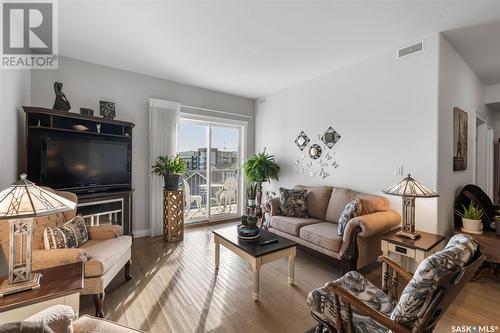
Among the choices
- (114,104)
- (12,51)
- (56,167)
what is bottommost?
(56,167)

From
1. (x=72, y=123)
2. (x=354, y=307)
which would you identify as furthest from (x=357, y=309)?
(x=72, y=123)

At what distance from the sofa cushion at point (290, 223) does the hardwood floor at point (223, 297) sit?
16.7 inches

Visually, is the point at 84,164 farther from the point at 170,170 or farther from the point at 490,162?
the point at 490,162

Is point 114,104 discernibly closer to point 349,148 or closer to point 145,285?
point 145,285

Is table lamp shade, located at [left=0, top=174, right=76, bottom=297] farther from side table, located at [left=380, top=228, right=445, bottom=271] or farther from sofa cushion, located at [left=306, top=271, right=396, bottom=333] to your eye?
side table, located at [left=380, top=228, right=445, bottom=271]

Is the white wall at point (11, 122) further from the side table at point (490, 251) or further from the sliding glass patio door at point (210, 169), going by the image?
the side table at point (490, 251)

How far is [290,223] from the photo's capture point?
3273mm

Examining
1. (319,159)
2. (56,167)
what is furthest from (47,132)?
(319,159)

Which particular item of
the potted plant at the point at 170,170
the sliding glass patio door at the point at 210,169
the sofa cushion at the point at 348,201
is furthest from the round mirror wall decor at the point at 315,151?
the potted plant at the point at 170,170

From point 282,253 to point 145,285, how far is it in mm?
1526

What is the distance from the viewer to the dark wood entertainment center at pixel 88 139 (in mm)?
2714

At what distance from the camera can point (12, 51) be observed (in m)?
2.51

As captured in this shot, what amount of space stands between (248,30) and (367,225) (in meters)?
2.59

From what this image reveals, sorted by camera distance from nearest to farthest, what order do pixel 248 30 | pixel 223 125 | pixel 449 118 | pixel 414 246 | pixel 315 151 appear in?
pixel 414 246
pixel 248 30
pixel 449 118
pixel 315 151
pixel 223 125
